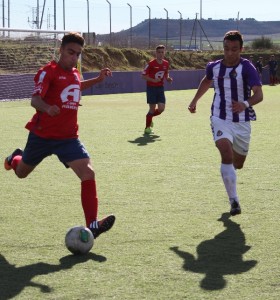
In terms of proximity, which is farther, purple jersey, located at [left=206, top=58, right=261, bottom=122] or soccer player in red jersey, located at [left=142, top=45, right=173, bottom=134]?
soccer player in red jersey, located at [left=142, top=45, right=173, bottom=134]

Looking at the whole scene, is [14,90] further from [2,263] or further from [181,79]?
[2,263]

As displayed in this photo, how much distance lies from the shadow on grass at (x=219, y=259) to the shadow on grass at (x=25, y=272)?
2.33 feet

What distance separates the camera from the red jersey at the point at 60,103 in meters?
6.64

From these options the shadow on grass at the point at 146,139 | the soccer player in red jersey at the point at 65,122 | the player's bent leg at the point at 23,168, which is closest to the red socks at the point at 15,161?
the player's bent leg at the point at 23,168

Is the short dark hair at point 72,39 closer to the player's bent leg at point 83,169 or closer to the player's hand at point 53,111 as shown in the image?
the player's hand at point 53,111

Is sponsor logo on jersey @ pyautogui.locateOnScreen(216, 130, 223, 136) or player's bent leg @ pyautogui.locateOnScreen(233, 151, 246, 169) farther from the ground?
sponsor logo on jersey @ pyautogui.locateOnScreen(216, 130, 223, 136)

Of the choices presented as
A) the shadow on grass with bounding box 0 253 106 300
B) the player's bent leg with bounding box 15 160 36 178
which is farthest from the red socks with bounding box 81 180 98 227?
the player's bent leg with bounding box 15 160 36 178

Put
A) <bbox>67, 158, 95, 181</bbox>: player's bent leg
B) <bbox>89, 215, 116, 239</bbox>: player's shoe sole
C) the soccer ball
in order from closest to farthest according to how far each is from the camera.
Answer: the soccer ball → <bbox>89, 215, 116, 239</bbox>: player's shoe sole → <bbox>67, 158, 95, 181</bbox>: player's bent leg

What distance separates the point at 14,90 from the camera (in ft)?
97.0

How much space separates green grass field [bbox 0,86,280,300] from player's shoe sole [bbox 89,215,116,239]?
0.12 meters

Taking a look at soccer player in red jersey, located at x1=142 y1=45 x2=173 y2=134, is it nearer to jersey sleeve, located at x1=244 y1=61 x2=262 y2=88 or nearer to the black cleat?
jersey sleeve, located at x1=244 y1=61 x2=262 y2=88

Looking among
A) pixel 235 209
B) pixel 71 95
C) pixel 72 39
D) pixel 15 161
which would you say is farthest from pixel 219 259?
pixel 15 161

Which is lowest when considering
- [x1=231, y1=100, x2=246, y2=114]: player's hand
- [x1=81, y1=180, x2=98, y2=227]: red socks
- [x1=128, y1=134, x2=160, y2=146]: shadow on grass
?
[x1=128, y1=134, x2=160, y2=146]: shadow on grass

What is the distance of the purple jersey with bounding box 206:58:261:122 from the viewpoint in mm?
7918
